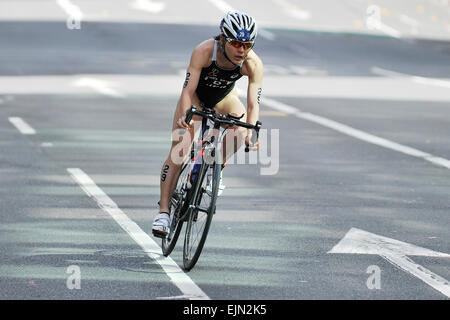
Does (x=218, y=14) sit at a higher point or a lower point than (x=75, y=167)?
higher

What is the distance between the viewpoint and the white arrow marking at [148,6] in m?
52.8

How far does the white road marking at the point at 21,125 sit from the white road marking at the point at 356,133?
5020 millimetres

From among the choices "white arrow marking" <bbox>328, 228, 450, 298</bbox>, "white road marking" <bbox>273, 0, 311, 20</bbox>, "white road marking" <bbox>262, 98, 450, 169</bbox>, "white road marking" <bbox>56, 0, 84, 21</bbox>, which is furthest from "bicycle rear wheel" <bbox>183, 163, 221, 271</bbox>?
"white road marking" <bbox>273, 0, 311, 20</bbox>

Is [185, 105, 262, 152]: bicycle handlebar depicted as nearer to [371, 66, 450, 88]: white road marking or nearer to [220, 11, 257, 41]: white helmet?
[220, 11, 257, 41]: white helmet

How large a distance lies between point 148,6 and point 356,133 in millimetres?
36391

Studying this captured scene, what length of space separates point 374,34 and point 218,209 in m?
34.3

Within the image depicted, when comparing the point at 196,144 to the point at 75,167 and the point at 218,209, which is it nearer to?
the point at 218,209

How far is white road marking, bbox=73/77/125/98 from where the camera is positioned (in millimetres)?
24842

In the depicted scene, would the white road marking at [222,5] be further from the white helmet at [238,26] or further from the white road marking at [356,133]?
the white helmet at [238,26]

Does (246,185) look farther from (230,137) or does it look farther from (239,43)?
(239,43)

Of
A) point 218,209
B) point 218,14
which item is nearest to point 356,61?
point 218,14

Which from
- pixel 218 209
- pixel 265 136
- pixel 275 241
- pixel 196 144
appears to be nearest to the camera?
pixel 196 144

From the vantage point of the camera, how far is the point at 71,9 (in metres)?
52.2

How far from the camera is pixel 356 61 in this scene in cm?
3541
